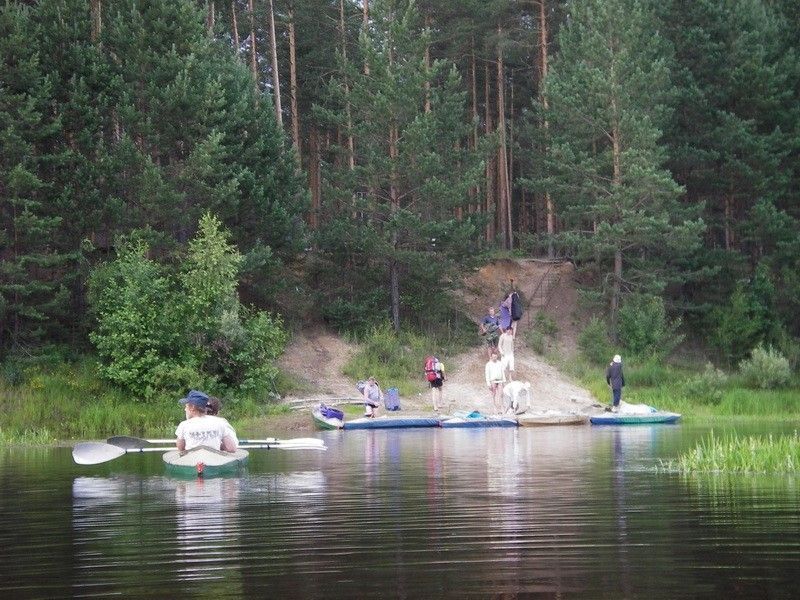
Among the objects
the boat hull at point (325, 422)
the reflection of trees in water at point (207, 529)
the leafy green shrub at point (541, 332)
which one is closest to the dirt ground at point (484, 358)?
the leafy green shrub at point (541, 332)

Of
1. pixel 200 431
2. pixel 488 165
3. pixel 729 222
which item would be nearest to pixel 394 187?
pixel 729 222

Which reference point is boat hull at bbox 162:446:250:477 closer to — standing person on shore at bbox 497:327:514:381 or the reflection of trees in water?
the reflection of trees in water

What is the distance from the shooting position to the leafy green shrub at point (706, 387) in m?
39.9

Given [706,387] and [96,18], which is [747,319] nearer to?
[706,387]

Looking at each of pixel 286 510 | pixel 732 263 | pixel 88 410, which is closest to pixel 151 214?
pixel 88 410

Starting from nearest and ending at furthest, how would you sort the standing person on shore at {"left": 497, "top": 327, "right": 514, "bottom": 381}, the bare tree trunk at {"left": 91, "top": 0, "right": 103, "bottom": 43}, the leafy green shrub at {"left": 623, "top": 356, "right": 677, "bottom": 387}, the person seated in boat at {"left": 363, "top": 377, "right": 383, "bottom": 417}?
the person seated in boat at {"left": 363, "top": 377, "right": 383, "bottom": 417} → the standing person on shore at {"left": 497, "top": 327, "right": 514, "bottom": 381} → the bare tree trunk at {"left": 91, "top": 0, "right": 103, "bottom": 43} → the leafy green shrub at {"left": 623, "top": 356, "right": 677, "bottom": 387}

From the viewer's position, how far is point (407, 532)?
11.2 meters

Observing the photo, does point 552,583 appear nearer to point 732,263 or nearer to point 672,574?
point 672,574

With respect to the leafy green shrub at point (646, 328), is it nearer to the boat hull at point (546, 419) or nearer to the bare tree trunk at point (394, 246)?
the bare tree trunk at point (394, 246)

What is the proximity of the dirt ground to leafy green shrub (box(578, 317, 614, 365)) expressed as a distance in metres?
1.69

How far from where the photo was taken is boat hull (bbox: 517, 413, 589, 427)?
33625mm

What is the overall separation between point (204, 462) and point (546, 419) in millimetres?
17364

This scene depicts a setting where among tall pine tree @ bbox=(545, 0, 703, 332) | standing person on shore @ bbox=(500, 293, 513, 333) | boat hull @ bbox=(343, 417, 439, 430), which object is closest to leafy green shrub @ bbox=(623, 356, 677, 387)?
tall pine tree @ bbox=(545, 0, 703, 332)

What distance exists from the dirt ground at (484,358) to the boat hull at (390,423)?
7.82 ft
